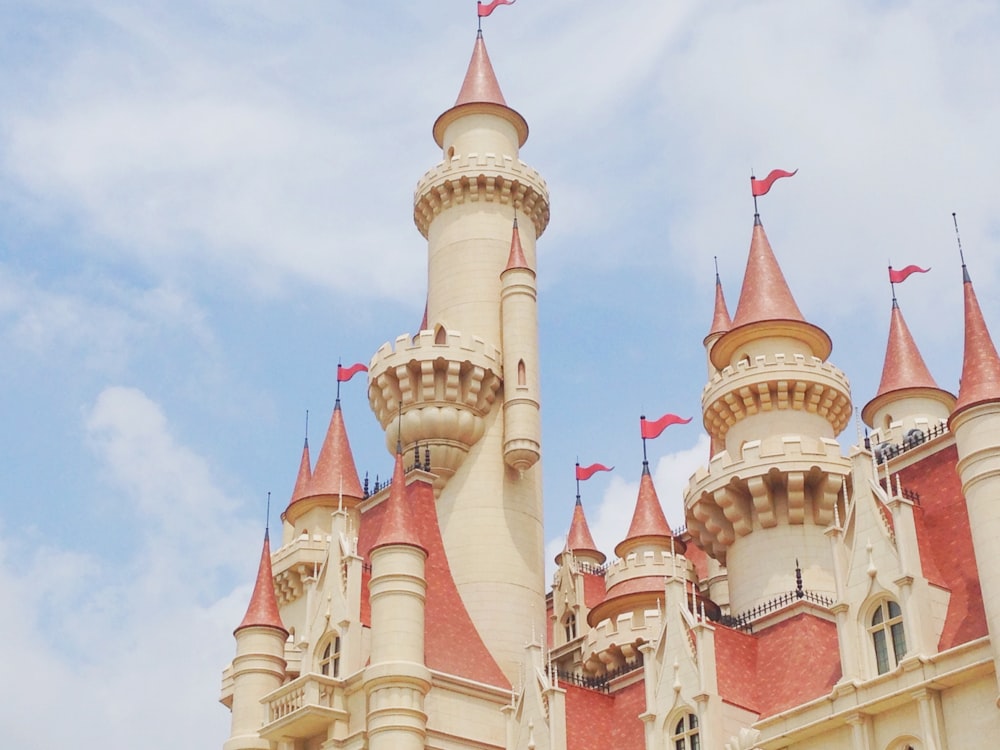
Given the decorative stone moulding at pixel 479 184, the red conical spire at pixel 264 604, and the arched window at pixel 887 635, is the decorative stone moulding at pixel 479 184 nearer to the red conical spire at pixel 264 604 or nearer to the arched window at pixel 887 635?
the red conical spire at pixel 264 604

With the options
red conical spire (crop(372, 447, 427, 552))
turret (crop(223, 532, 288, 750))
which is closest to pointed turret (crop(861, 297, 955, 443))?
red conical spire (crop(372, 447, 427, 552))

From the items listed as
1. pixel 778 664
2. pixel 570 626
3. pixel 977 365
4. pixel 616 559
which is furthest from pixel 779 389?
pixel 570 626

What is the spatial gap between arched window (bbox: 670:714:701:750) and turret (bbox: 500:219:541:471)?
1242 cm

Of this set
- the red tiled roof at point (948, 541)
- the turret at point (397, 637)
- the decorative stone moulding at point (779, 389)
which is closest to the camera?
the red tiled roof at point (948, 541)

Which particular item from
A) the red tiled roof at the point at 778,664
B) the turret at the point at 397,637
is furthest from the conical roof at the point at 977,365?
the turret at the point at 397,637

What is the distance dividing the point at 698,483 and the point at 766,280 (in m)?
5.86

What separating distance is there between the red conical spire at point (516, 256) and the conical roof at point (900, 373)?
10903 mm

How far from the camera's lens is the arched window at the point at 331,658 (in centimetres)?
3547

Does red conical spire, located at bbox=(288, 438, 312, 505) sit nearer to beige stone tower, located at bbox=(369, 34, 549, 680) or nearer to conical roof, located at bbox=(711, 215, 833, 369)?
beige stone tower, located at bbox=(369, 34, 549, 680)

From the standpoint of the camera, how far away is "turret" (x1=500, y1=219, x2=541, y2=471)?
133 feet

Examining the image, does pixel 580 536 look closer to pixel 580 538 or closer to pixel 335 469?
pixel 580 538

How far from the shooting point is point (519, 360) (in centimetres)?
4175

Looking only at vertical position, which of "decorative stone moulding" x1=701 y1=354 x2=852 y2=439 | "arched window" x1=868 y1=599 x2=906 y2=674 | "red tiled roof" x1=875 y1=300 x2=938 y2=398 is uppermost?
"red tiled roof" x1=875 y1=300 x2=938 y2=398

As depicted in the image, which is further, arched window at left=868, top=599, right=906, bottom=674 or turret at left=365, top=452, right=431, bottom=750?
turret at left=365, top=452, right=431, bottom=750
